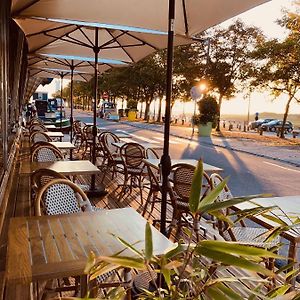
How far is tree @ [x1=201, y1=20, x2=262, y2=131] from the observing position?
26109 millimetres

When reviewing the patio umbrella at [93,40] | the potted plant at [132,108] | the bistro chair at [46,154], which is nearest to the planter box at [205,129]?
the patio umbrella at [93,40]

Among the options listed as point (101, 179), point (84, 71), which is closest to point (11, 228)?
point (101, 179)

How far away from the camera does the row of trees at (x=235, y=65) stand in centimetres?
2114

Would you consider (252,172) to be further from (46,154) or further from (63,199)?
(63,199)

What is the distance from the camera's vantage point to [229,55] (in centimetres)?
2661

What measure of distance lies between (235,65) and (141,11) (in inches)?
930

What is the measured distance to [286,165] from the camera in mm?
12977

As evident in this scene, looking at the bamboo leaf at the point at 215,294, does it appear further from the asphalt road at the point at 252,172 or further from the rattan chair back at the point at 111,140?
the rattan chair back at the point at 111,140

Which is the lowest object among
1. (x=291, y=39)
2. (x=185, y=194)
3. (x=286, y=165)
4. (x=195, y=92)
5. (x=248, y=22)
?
(x=286, y=165)

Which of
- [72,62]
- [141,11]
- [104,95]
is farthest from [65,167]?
[104,95]

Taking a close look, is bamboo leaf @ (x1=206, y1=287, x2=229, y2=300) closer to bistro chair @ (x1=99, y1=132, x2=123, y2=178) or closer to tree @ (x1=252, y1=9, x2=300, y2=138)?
bistro chair @ (x1=99, y1=132, x2=123, y2=178)

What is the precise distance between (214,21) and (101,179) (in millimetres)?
5044

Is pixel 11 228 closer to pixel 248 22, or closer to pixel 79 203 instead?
pixel 79 203

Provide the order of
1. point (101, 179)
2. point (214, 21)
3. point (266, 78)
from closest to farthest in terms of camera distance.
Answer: point (214, 21), point (101, 179), point (266, 78)
